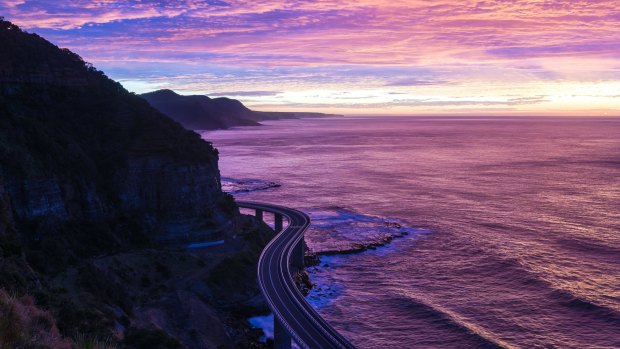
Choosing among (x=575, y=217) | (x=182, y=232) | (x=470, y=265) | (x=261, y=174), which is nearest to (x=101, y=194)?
(x=182, y=232)

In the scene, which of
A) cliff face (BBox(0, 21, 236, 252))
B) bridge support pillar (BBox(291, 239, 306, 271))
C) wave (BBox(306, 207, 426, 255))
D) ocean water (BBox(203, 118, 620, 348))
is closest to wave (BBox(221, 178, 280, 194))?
ocean water (BBox(203, 118, 620, 348))

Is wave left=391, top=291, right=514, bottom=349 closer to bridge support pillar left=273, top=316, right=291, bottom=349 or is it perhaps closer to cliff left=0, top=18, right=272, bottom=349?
bridge support pillar left=273, top=316, right=291, bottom=349

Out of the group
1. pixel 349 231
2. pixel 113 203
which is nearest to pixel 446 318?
pixel 349 231

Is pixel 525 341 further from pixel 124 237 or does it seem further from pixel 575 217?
pixel 575 217

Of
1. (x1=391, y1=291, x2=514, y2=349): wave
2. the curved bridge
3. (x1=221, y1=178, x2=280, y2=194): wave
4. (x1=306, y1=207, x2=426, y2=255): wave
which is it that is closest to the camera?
the curved bridge

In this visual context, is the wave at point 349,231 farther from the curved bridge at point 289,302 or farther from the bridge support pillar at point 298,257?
the curved bridge at point 289,302

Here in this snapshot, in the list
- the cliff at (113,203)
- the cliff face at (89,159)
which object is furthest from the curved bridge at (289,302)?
the cliff face at (89,159)
